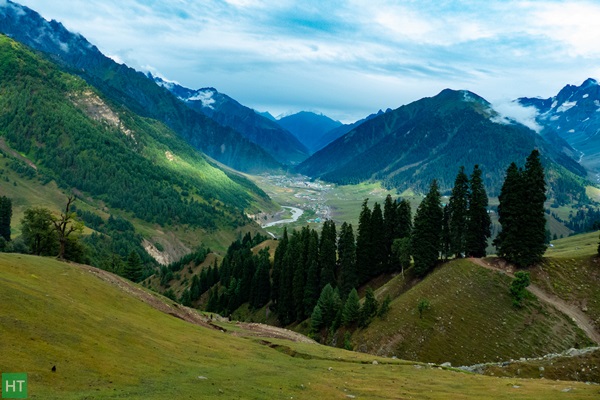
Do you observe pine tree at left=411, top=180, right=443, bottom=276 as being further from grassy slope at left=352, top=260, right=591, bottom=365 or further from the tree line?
grassy slope at left=352, top=260, right=591, bottom=365

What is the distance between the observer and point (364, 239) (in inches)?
4665

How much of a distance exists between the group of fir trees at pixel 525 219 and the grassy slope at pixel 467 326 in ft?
23.6

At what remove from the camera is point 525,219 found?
8369cm

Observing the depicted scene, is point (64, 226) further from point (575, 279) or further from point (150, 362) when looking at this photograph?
point (575, 279)

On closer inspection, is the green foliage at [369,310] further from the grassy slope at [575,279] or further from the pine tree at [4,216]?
the pine tree at [4,216]

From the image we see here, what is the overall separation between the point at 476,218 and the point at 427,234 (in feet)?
36.6

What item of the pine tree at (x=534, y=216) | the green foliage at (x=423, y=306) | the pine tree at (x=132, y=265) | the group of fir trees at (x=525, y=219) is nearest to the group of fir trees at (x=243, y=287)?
the pine tree at (x=132, y=265)

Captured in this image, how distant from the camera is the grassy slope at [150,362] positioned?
30875 millimetres

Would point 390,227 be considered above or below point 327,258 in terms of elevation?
above

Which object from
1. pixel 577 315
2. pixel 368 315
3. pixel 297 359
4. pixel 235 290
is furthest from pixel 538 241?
pixel 235 290

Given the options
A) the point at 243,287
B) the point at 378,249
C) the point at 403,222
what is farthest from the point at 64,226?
the point at 243,287

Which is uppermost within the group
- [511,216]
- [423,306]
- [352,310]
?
[511,216]

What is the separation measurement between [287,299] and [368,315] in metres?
46.2

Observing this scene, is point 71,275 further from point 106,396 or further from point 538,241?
point 538,241
